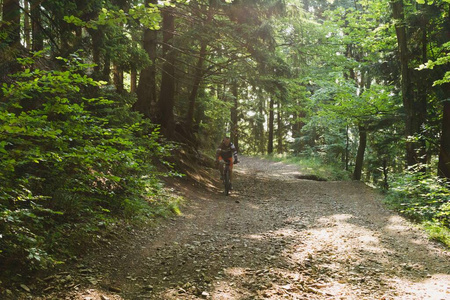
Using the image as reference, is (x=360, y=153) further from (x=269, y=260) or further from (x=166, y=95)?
(x=269, y=260)

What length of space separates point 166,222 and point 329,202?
22.1 feet

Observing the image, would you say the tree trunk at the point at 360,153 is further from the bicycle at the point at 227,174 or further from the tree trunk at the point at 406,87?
the bicycle at the point at 227,174

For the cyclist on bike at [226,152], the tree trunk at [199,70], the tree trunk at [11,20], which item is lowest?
the cyclist on bike at [226,152]

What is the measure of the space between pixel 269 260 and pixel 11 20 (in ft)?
18.7

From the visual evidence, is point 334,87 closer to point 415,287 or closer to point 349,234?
point 349,234

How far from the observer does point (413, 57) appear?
12336 mm

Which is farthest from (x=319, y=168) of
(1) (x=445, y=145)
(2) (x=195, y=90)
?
(2) (x=195, y=90)

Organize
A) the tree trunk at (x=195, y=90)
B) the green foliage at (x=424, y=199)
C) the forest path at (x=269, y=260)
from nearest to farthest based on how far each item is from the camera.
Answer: the forest path at (x=269, y=260), the green foliage at (x=424, y=199), the tree trunk at (x=195, y=90)

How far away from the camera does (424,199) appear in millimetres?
9070

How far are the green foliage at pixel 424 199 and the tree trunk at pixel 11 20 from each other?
9.07 metres

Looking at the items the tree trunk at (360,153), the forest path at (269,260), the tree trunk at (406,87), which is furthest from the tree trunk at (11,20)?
the tree trunk at (360,153)

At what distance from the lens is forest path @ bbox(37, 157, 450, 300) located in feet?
13.6

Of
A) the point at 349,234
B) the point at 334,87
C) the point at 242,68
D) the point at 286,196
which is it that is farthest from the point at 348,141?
the point at 349,234

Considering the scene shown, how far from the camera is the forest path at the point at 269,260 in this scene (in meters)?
4.14
